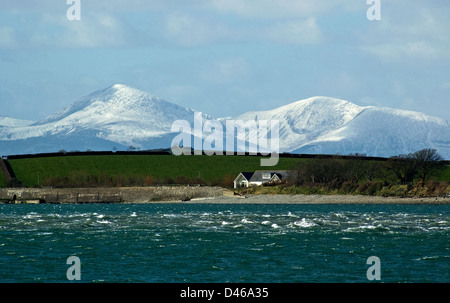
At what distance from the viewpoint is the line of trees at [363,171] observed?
16638 centimetres

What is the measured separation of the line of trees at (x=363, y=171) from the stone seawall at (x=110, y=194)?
21.6m

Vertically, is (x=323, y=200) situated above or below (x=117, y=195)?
below

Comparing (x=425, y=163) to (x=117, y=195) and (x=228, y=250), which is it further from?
(x=228, y=250)

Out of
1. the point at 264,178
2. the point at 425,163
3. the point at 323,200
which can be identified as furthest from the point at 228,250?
the point at 264,178

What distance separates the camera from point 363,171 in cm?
17312

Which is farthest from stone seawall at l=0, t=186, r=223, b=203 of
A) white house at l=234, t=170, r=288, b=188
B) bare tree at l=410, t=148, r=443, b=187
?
bare tree at l=410, t=148, r=443, b=187

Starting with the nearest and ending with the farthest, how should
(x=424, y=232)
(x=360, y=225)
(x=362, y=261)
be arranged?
(x=362, y=261) → (x=424, y=232) → (x=360, y=225)

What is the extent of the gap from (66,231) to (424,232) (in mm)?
32807

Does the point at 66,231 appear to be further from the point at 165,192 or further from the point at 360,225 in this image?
the point at 165,192

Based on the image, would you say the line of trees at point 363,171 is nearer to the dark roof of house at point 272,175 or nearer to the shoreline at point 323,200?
the shoreline at point 323,200

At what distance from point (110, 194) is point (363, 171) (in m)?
58.3

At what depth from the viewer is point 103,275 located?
45594 mm
